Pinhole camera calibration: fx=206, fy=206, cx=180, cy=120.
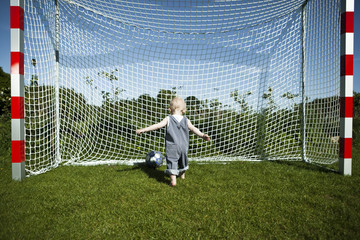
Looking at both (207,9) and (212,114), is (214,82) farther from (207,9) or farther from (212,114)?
(207,9)

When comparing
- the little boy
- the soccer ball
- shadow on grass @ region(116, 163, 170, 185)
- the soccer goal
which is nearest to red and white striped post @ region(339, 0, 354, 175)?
the soccer goal

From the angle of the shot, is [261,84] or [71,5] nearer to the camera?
[71,5]

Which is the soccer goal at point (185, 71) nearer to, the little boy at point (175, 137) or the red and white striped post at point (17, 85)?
the red and white striped post at point (17, 85)

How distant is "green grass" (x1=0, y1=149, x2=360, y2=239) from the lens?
1571 mm

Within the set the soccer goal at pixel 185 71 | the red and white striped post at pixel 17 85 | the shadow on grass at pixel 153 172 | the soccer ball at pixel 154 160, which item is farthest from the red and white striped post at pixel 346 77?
the red and white striped post at pixel 17 85

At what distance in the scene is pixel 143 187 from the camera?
248 cm

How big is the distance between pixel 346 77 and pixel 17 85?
4352mm

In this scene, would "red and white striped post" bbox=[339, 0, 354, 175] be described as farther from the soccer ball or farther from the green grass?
the soccer ball

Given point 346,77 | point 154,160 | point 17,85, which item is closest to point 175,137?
point 154,160

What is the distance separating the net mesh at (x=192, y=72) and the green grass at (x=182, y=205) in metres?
1.01

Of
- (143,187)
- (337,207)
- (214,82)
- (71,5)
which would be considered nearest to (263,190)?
(337,207)

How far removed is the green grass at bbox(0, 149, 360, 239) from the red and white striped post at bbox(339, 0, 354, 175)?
1.42ft

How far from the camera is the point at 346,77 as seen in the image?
2832 mm

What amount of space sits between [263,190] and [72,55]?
151 inches
